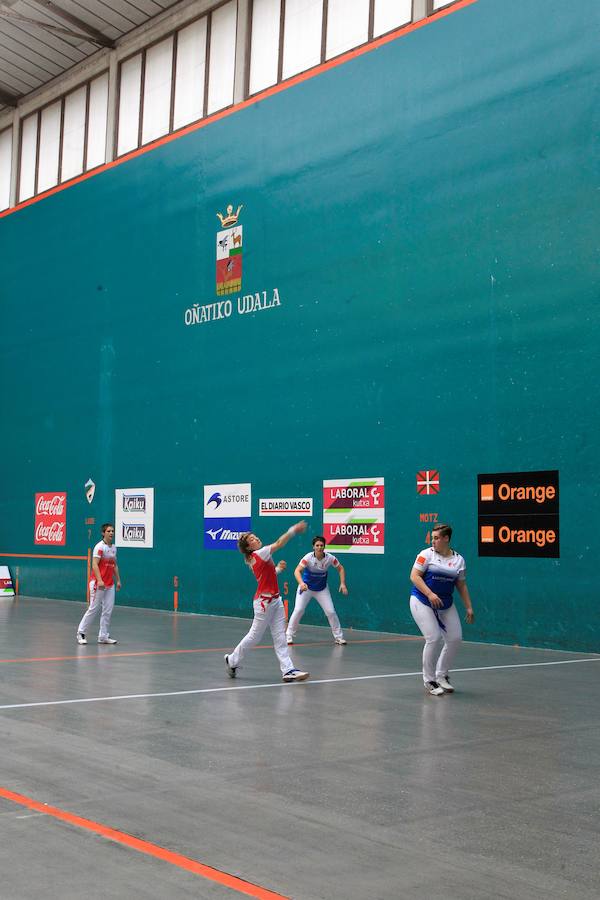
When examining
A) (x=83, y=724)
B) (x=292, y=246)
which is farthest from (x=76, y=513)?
(x=83, y=724)

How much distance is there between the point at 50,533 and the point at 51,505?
29.9 inches

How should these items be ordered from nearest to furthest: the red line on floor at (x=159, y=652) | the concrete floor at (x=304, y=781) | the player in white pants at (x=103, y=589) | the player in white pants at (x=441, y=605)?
the concrete floor at (x=304, y=781) < the player in white pants at (x=441, y=605) < the red line on floor at (x=159, y=652) < the player in white pants at (x=103, y=589)

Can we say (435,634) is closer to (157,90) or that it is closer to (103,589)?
(103,589)

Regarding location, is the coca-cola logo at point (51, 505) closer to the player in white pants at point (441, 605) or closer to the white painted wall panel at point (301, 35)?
the white painted wall panel at point (301, 35)

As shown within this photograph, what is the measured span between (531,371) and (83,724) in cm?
1012

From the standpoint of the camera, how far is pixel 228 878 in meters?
4.95

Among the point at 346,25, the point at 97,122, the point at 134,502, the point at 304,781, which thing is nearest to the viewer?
the point at 304,781

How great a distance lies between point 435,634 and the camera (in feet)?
37.0

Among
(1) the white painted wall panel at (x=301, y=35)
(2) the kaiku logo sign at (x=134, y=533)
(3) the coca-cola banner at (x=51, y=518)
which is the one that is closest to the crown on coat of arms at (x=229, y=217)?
(1) the white painted wall panel at (x=301, y=35)

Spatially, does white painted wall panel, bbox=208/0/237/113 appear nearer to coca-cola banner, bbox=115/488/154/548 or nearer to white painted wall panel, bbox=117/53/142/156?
white painted wall panel, bbox=117/53/142/156

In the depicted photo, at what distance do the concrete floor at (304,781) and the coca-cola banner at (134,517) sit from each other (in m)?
11.6

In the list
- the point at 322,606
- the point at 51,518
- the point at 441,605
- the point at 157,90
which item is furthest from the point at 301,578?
the point at 157,90

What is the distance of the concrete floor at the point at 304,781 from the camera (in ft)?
16.5

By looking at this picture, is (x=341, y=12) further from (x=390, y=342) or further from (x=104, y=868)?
(x=104, y=868)
